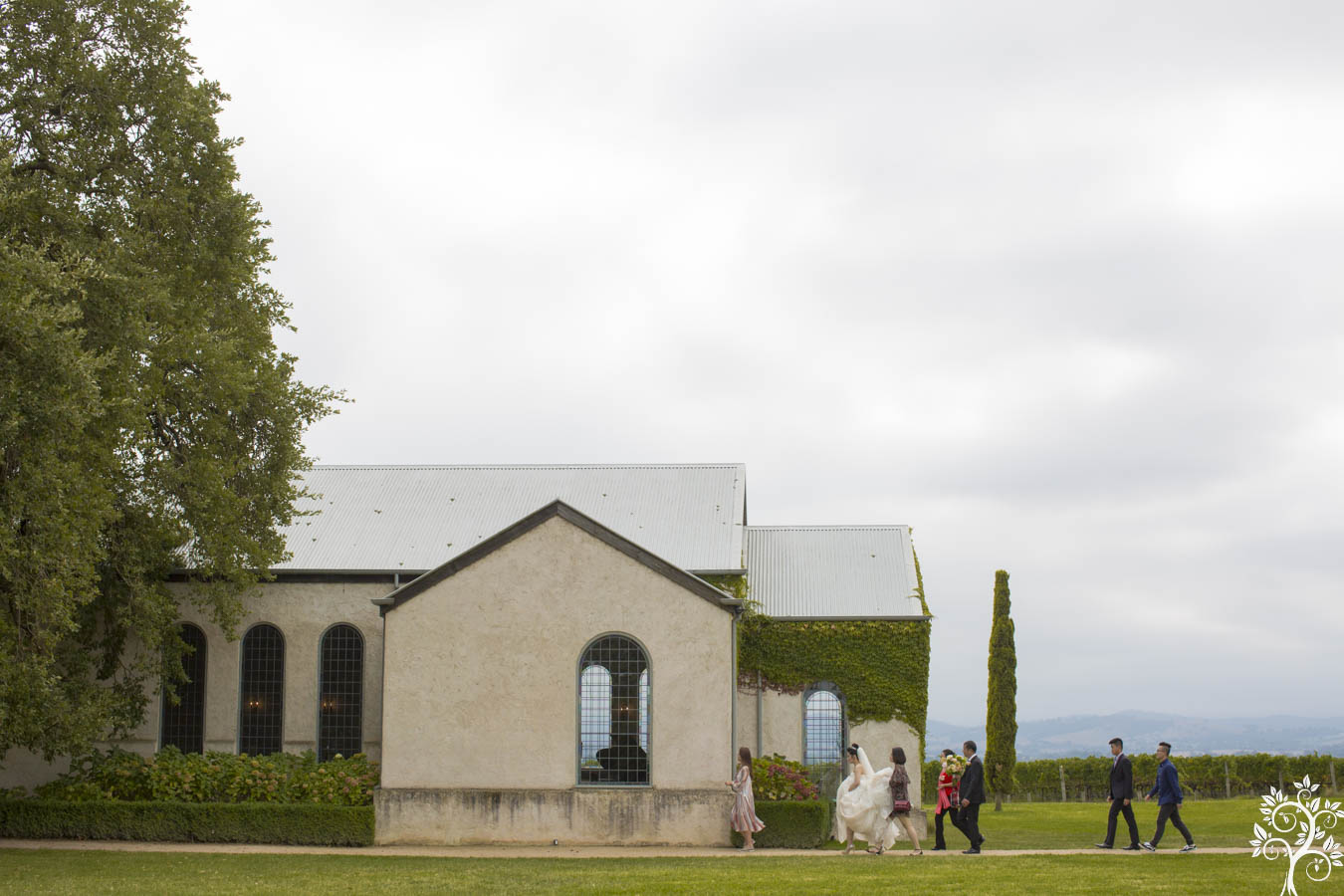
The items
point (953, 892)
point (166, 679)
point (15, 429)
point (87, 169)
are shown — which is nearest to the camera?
point (953, 892)

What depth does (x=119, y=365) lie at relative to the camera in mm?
20922

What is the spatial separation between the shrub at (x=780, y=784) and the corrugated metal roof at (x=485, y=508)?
6.76 meters

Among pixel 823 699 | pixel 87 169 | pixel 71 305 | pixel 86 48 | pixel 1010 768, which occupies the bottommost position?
pixel 1010 768

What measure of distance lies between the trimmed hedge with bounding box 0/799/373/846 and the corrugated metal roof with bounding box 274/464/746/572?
21.8 feet

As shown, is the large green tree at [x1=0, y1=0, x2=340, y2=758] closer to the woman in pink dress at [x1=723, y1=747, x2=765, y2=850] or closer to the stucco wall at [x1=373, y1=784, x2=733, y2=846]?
the stucco wall at [x1=373, y1=784, x2=733, y2=846]

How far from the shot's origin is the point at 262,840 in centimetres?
2275

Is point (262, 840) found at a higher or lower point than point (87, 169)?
lower

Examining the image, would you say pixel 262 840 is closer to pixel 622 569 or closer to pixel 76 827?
pixel 76 827

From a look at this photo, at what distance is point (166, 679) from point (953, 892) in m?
17.9

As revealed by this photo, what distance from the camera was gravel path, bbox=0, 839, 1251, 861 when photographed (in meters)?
19.8

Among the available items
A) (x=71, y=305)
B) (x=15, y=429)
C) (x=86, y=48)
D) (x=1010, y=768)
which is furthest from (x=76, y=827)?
(x=1010, y=768)

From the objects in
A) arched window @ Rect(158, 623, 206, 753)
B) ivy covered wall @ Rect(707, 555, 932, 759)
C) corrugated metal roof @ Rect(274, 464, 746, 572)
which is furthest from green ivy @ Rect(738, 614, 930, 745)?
arched window @ Rect(158, 623, 206, 753)

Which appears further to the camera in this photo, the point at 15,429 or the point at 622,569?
the point at 622,569

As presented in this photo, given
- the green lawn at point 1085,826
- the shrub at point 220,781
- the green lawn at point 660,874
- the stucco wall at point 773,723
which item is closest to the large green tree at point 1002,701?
the green lawn at point 1085,826
